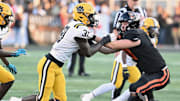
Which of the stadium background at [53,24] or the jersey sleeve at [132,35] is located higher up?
the jersey sleeve at [132,35]

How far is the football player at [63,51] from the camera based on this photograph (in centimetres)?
644

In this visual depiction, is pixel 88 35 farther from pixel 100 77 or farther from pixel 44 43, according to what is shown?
pixel 44 43

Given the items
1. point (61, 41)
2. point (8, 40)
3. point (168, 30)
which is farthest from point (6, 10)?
point (168, 30)

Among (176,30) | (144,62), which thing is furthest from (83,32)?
(176,30)

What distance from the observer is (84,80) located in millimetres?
11031

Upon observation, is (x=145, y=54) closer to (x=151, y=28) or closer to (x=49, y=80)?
(x=49, y=80)

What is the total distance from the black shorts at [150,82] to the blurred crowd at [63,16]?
1285cm

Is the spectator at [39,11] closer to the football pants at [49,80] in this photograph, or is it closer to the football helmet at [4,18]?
the football helmet at [4,18]

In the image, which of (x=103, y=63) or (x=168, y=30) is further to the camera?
(x=168, y=30)

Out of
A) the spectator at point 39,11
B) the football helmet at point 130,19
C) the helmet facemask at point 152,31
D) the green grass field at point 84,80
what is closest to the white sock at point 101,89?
the green grass field at point 84,80

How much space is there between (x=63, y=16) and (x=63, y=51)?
13.5m

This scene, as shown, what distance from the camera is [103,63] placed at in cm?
1491

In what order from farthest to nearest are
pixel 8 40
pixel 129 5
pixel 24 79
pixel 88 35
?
pixel 8 40 → pixel 24 79 → pixel 129 5 → pixel 88 35

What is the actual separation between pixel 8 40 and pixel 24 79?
9.05 m
